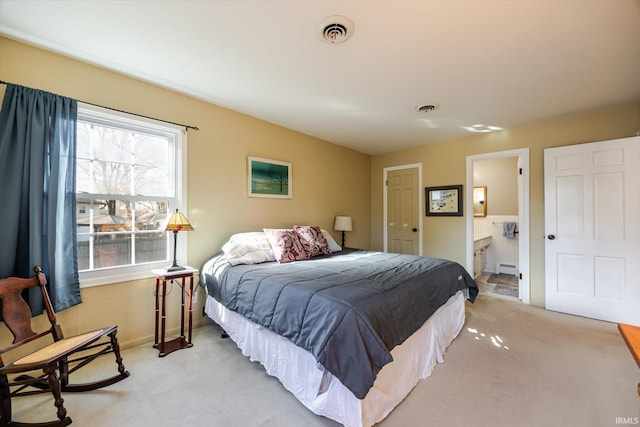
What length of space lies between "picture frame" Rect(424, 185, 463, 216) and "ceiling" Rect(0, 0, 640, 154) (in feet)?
4.57

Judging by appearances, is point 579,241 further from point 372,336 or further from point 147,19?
point 147,19

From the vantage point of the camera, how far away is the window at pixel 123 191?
2.17m

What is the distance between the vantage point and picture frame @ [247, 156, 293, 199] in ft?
10.5

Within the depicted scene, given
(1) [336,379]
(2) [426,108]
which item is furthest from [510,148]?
(1) [336,379]

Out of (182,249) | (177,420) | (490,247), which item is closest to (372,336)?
(177,420)

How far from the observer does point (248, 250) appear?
262 cm

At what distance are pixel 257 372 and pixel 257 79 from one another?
98.1 inches

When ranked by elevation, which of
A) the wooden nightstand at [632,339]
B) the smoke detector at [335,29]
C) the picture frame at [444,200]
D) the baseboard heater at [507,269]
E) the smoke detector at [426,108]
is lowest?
the baseboard heater at [507,269]

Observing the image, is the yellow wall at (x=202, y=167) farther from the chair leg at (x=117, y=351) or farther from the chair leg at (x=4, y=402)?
the chair leg at (x=4, y=402)

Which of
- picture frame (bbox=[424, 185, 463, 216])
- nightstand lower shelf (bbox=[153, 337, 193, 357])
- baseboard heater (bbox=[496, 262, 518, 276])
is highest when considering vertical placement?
picture frame (bbox=[424, 185, 463, 216])

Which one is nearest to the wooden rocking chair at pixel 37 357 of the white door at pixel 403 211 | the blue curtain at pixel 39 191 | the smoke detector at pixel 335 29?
the blue curtain at pixel 39 191

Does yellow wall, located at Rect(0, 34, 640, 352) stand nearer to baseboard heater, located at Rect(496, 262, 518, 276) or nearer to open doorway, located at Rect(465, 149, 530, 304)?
open doorway, located at Rect(465, 149, 530, 304)

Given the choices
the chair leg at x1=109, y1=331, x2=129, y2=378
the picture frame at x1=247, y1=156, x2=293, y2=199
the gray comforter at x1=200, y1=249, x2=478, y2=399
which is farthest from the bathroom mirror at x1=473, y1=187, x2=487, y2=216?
the chair leg at x1=109, y1=331, x2=129, y2=378

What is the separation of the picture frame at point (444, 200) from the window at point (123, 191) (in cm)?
370
